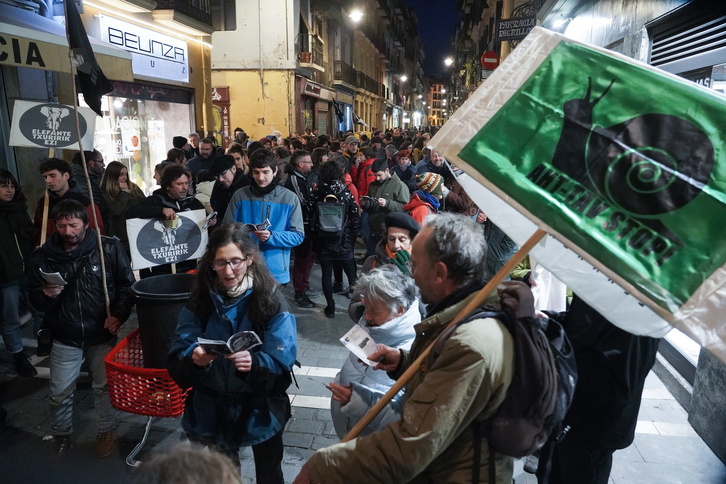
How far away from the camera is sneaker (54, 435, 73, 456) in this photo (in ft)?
12.6

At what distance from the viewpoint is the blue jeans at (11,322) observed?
4980mm

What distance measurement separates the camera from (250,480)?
3559 mm

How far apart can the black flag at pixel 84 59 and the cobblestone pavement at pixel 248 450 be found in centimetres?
266

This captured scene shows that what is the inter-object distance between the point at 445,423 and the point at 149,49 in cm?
1267

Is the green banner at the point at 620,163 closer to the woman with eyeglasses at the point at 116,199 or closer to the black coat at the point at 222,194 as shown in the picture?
the black coat at the point at 222,194

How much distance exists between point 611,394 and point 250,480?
243 cm

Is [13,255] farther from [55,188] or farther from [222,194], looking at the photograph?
[222,194]

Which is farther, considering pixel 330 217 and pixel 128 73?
pixel 128 73

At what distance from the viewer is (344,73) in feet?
108

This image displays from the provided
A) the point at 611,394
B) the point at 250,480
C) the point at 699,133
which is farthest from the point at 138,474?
the point at 250,480

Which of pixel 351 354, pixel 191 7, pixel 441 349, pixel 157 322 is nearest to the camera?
pixel 441 349

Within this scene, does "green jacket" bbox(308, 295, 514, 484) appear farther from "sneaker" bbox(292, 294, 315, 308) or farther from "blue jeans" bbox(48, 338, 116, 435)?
"sneaker" bbox(292, 294, 315, 308)

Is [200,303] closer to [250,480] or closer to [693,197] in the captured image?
[250,480]

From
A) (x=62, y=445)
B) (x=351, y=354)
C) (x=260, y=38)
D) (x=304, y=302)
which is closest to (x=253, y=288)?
(x=351, y=354)
